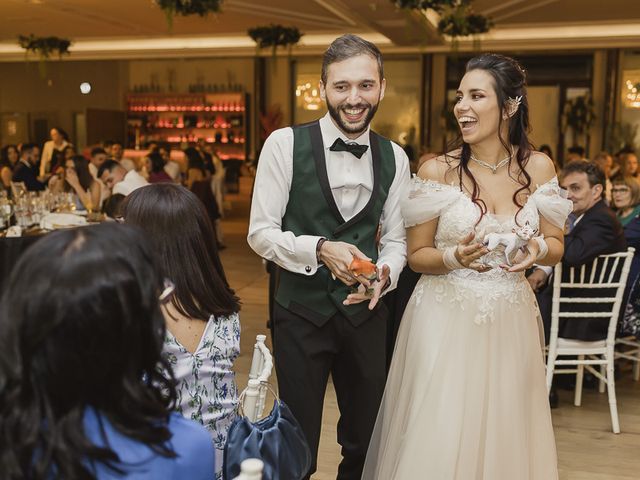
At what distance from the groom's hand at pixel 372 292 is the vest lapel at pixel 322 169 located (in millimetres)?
211

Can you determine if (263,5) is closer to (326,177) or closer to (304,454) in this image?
(326,177)

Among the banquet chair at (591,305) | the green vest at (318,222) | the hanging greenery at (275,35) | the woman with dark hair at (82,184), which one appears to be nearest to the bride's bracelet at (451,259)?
the green vest at (318,222)

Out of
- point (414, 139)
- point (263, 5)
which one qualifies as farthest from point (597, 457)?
point (414, 139)

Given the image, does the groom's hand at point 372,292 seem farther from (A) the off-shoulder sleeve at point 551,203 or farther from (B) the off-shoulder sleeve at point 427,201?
(A) the off-shoulder sleeve at point 551,203

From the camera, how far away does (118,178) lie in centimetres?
638

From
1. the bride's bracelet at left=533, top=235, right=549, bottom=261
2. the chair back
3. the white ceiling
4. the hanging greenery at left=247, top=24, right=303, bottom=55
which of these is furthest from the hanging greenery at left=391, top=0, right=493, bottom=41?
the bride's bracelet at left=533, top=235, right=549, bottom=261

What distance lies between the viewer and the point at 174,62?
639 inches

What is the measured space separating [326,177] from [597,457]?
2.33m

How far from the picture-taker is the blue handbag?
137 cm

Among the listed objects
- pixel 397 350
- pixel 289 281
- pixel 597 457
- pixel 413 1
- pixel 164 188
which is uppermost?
pixel 413 1

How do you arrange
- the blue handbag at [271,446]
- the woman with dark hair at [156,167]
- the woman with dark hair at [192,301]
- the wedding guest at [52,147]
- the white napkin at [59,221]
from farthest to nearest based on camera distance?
1. the wedding guest at [52,147]
2. the woman with dark hair at [156,167]
3. the white napkin at [59,221]
4. the woman with dark hair at [192,301]
5. the blue handbag at [271,446]

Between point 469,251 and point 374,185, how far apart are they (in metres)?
0.36

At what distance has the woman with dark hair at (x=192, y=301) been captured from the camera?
1.80 metres

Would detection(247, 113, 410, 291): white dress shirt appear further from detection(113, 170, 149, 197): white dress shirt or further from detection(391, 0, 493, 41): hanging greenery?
detection(391, 0, 493, 41): hanging greenery
